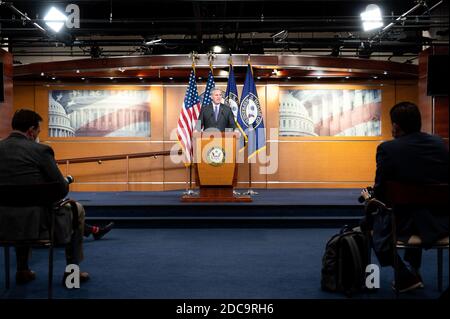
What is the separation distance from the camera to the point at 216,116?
28.2 feet

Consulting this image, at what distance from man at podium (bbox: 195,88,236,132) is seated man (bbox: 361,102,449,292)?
197 inches

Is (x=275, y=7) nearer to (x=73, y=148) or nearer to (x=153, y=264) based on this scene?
(x=73, y=148)

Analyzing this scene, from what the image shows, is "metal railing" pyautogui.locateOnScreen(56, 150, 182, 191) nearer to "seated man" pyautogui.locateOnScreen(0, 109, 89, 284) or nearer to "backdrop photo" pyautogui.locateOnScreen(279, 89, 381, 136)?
"backdrop photo" pyautogui.locateOnScreen(279, 89, 381, 136)

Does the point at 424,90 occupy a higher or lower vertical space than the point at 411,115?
higher

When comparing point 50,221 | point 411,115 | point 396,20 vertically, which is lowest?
point 50,221

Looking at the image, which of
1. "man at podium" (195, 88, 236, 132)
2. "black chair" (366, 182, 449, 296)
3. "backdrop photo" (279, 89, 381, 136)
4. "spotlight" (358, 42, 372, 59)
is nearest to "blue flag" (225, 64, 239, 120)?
"man at podium" (195, 88, 236, 132)

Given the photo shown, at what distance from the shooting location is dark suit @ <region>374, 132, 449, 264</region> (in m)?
3.44

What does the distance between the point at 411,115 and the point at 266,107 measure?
27.5 ft

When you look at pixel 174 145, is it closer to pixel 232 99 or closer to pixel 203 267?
pixel 232 99

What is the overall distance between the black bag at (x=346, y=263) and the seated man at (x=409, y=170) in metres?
0.25

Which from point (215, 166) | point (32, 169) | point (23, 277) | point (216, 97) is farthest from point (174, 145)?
point (32, 169)

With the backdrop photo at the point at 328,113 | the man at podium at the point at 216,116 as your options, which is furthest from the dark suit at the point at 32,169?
the backdrop photo at the point at 328,113
